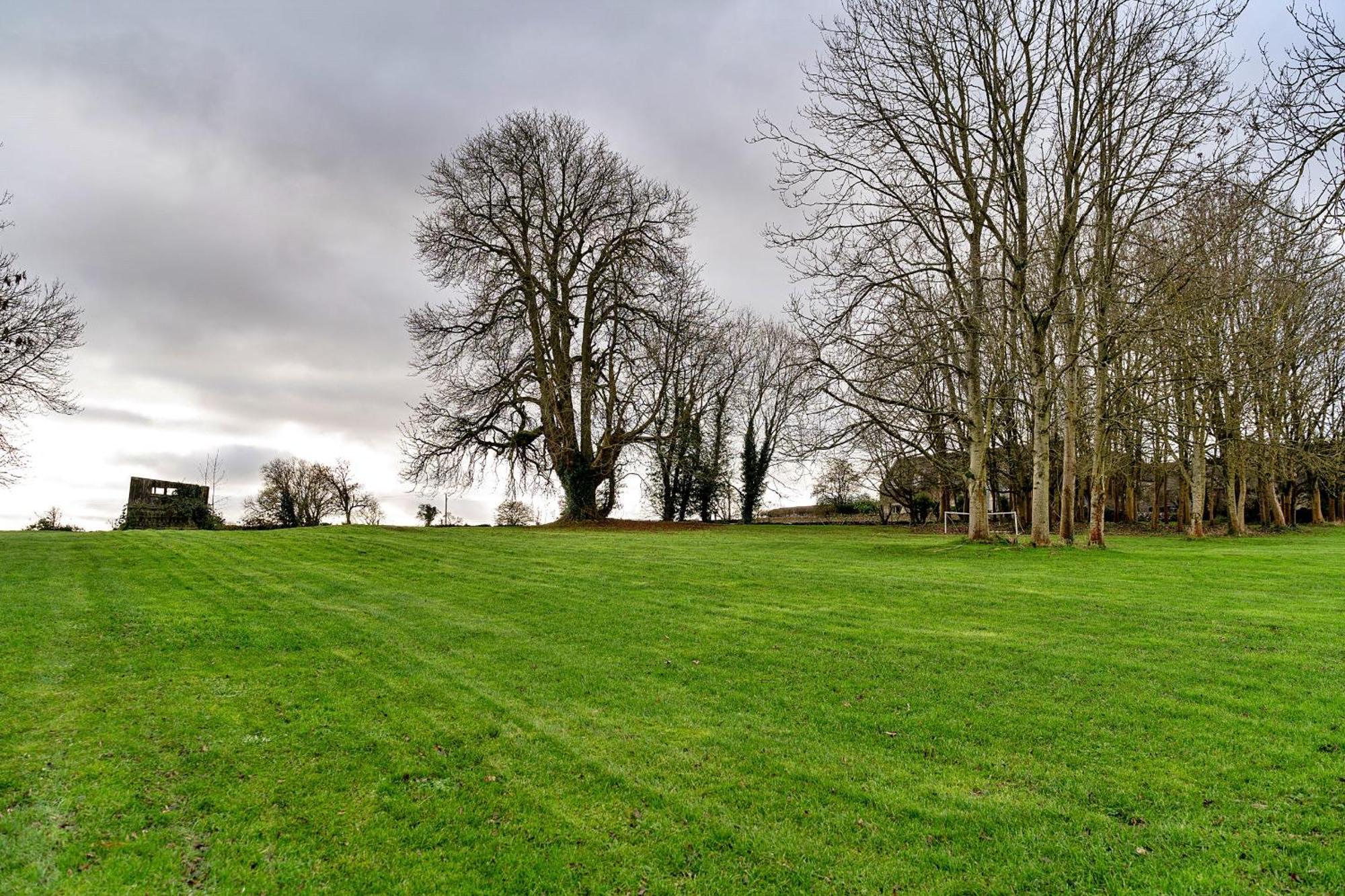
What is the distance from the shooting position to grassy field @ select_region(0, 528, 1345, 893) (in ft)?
11.6

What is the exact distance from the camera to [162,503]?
28.5 metres

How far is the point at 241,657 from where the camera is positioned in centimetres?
707

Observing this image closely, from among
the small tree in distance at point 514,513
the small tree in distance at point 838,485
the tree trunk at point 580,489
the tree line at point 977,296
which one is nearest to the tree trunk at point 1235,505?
the tree line at point 977,296

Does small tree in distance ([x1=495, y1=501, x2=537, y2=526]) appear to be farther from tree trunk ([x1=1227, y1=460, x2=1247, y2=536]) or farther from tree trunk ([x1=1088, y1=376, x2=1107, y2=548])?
tree trunk ([x1=1227, y1=460, x2=1247, y2=536])

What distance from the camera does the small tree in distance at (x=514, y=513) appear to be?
36.2 m

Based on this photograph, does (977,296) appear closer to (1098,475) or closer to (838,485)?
(1098,475)

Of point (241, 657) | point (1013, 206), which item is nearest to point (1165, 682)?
point (241, 657)

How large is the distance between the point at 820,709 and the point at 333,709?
3.94 meters

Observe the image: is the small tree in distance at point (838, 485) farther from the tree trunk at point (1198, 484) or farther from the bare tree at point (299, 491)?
the bare tree at point (299, 491)


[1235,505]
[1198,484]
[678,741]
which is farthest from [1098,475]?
[678,741]

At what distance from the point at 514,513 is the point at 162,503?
15.0 m

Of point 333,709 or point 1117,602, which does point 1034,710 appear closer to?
point 1117,602

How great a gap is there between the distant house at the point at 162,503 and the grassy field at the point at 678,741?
20.6m

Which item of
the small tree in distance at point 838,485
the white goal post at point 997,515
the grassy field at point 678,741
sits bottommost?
the grassy field at point 678,741
